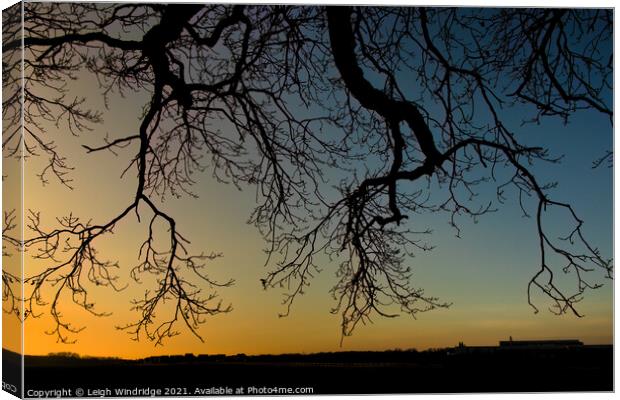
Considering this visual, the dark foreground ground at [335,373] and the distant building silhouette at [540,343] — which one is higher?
the distant building silhouette at [540,343]

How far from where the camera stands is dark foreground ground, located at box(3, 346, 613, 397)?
7258 millimetres

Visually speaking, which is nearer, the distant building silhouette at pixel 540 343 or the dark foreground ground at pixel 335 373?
the dark foreground ground at pixel 335 373

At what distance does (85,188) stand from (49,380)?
1169mm

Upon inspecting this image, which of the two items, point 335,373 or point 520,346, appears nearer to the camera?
point 335,373

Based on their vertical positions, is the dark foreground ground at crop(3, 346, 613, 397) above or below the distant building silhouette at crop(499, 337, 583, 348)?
below

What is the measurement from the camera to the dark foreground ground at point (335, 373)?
7.26 metres

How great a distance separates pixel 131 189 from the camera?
7.38 meters

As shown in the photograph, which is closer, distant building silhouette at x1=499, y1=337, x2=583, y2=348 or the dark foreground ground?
the dark foreground ground

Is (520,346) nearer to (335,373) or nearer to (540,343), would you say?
(540,343)

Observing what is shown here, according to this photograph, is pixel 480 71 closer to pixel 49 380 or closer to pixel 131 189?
pixel 131 189

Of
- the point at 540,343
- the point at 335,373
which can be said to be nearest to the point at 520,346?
the point at 540,343

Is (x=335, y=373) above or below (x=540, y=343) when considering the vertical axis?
below

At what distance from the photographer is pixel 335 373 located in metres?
7.48

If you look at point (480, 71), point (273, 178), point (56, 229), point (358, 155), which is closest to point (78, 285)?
point (56, 229)
